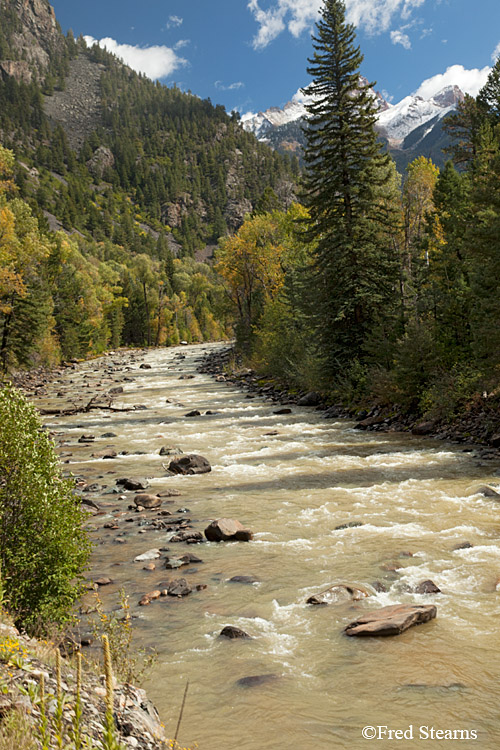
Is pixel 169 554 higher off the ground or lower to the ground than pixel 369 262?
lower

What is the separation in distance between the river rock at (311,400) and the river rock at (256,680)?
74.6ft

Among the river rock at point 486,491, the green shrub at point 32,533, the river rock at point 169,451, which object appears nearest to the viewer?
the green shrub at point 32,533

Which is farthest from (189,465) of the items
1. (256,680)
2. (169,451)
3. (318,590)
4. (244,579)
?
(256,680)

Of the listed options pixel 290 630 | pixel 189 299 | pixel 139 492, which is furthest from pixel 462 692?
pixel 189 299

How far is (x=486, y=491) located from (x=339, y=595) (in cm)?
615

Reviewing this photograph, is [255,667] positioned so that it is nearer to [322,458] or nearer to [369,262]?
[322,458]

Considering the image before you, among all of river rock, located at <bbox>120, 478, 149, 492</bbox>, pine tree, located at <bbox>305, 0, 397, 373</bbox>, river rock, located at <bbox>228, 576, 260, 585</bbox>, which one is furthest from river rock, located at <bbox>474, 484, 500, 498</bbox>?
pine tree, located at <bbox>305, 0, 397, 373</bbox>

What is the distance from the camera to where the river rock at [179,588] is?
25.9ft

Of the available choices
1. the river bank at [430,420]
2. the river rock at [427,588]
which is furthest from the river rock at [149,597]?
the river bank at [430,420]

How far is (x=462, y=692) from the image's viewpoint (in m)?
5.35

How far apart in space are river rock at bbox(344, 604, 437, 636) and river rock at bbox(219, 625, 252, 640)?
134cm

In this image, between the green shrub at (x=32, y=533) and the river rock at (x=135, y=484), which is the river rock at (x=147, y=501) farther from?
the green shrub at (x=32, y=533)

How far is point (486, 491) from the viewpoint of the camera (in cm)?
1198

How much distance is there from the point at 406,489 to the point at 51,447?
903 centimetres
